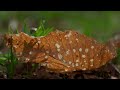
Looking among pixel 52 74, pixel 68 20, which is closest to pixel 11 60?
pixel 52 74

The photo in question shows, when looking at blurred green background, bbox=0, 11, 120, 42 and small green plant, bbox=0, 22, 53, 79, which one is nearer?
small green plant, bbox=0, 22, 53, 79

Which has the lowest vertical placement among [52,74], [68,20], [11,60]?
[52,74]

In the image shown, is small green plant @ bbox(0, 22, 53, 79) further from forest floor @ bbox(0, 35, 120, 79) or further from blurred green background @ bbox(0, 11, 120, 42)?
blurred green background @ bbox(0, 11, 120, 42)

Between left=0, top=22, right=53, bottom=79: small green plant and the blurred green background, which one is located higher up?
the blurred green background

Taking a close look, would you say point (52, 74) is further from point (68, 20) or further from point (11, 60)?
point (68, 20)

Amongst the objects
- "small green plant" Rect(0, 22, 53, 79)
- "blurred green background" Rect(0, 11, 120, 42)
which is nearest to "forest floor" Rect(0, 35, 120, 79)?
"small green plant" Rect(0, 22, 53, 79)

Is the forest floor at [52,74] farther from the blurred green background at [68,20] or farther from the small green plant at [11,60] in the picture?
the blurred green background at [68,20]

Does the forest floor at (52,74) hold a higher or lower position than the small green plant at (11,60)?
lower

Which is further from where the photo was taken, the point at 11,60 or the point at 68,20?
the point at 68,20

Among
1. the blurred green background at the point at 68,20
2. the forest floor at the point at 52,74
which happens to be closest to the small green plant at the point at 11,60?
the forest floor at the point at 52,74
